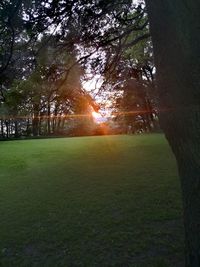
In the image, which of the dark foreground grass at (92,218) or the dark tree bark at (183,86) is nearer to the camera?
the dark tree bark at (183,86)

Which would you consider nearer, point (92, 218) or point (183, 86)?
point (183, 86)

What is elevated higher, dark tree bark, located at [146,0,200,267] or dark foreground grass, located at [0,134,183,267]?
dark tree bark, located at [146,0,200,267]

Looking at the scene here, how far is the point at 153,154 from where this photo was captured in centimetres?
1271

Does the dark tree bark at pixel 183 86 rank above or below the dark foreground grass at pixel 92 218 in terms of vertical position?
above

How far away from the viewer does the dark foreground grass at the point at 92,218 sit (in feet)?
13.0

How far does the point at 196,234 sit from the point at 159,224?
258 cm

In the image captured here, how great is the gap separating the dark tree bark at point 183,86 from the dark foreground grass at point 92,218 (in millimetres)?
1676

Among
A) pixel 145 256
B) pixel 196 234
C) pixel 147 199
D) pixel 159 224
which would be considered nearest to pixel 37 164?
pixel 147 199

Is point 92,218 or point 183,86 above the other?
point 183,86

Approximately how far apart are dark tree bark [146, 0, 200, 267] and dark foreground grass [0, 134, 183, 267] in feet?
5.50

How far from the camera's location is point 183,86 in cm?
211

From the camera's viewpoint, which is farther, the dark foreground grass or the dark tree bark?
the dark foreground grass

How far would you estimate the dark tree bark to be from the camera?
81.5 inches

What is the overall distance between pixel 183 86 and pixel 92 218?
3638mm
